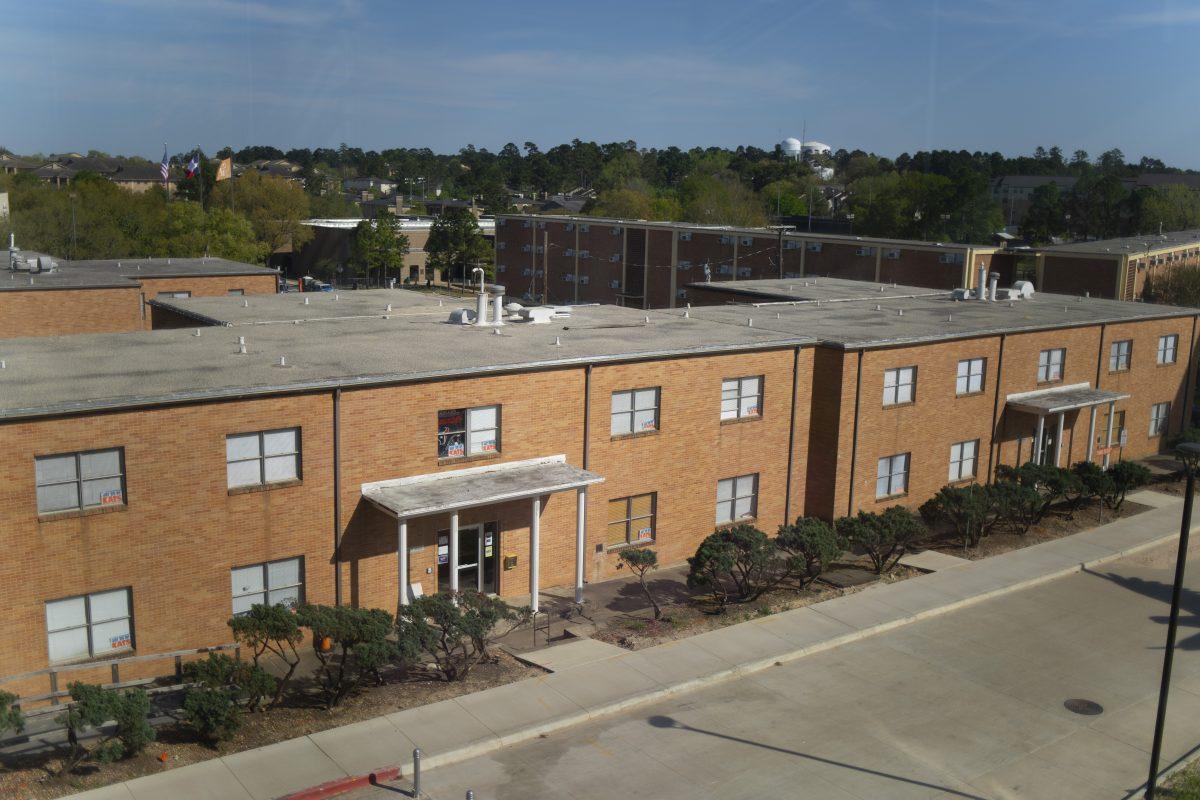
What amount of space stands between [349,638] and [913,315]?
24156 mm

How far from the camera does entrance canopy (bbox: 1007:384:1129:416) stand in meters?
32.8

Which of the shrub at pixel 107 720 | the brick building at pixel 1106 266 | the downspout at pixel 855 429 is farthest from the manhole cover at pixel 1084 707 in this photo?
the brick building at pixel 1106 266

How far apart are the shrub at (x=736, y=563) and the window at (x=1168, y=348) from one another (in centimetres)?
2280

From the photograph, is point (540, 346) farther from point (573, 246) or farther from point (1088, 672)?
point (573, 246)

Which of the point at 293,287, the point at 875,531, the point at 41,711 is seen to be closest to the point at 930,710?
the point at 875,531

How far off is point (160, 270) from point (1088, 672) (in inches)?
1542

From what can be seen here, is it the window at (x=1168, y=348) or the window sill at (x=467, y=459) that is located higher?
the window at (x=1168, y=348)

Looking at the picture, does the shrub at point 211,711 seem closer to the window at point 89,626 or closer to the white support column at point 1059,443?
the window at point 89,626

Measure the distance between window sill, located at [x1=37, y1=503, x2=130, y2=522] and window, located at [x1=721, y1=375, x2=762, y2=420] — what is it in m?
14.5

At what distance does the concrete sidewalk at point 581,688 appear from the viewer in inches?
599

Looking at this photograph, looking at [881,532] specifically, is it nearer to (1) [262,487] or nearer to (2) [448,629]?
(2) [448,629]

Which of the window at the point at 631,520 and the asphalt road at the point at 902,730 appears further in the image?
the window at the point at 631,520

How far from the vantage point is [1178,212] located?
349ft

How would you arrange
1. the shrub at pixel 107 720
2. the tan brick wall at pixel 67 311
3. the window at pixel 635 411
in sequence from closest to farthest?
1. the shrub at pixel 107 720
2. the window at pixel 635 411
3. the tan brick wall at pixel 67 311
